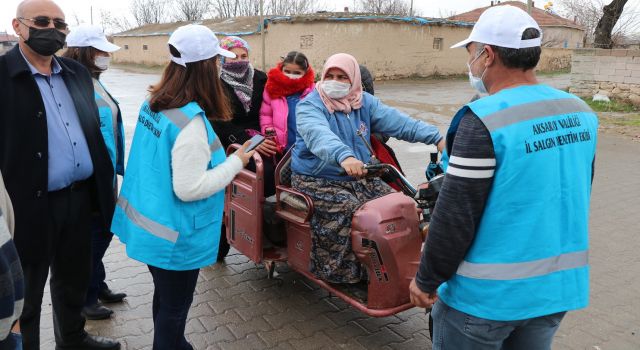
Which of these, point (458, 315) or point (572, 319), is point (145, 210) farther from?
point (572, 319)

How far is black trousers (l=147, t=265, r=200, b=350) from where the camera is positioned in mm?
2689

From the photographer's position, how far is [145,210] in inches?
103

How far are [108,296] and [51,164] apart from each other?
5.17 ft

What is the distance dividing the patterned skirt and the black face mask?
5.65ft

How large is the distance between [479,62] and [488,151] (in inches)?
16.0

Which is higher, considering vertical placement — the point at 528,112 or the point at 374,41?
the point at 528,112

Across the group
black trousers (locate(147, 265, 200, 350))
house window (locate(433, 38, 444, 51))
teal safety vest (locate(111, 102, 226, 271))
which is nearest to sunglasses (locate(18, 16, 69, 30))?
teal safety vest (locate(111, 102, 226, 271))

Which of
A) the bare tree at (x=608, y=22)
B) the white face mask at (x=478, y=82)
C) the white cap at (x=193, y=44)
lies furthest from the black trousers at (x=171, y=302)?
the bare tree at (x=608, y=22)

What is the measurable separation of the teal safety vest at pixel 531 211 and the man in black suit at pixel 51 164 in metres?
2.04

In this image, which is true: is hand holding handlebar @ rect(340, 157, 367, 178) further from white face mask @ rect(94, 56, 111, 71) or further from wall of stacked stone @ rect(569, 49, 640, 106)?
wall of stacked stone @ rect(569, 49, 640, 106)

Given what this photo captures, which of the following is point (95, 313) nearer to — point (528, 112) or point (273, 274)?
point (273, 274)

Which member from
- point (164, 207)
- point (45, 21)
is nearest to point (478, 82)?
point (164, 207)

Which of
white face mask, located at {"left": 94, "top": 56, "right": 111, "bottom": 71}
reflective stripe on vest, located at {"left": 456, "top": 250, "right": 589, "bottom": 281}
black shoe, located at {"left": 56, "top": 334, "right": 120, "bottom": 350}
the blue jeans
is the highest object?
white face mask, located at {"left": 94, "top": 56, "right": 111, "bottom": 71}

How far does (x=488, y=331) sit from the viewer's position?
1.99 metres
